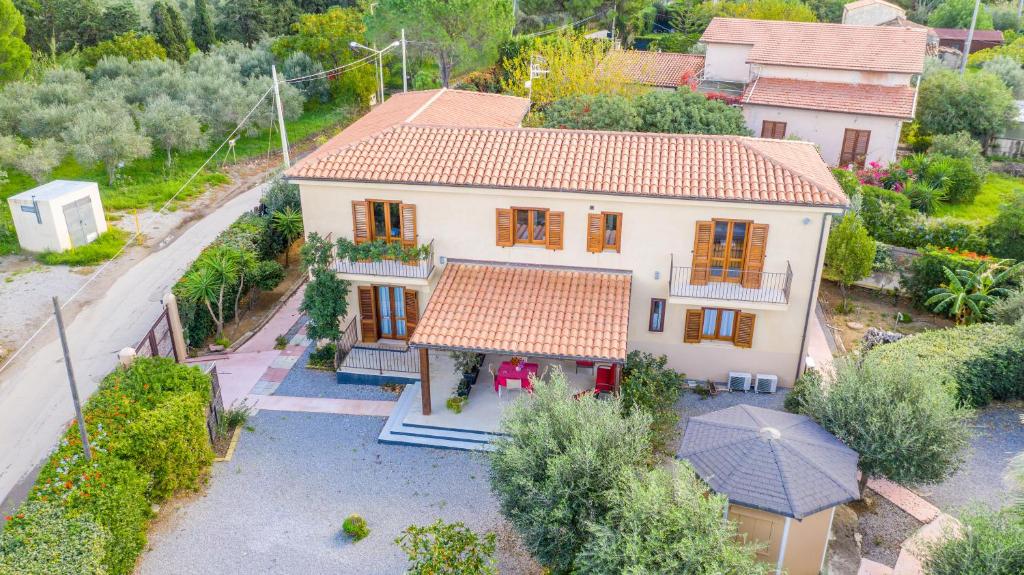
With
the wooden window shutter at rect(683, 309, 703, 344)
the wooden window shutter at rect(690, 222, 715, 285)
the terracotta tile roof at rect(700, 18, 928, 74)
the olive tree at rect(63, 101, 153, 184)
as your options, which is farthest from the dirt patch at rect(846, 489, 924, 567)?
the olive tree at rect(63, 101, 153, 184)

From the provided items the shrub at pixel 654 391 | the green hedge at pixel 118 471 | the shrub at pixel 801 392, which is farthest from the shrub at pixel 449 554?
the shrub at pixel 801 392

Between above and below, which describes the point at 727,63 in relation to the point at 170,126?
above

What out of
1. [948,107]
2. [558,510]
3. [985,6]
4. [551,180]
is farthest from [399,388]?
[985,6]

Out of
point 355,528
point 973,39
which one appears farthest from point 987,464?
point 973,39

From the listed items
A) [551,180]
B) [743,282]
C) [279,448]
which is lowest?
[279,448]

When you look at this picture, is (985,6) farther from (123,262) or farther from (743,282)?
(123,262)

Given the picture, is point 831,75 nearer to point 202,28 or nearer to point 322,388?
point 322,388

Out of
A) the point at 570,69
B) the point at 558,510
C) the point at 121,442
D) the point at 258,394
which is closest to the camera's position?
the point at 558,510
